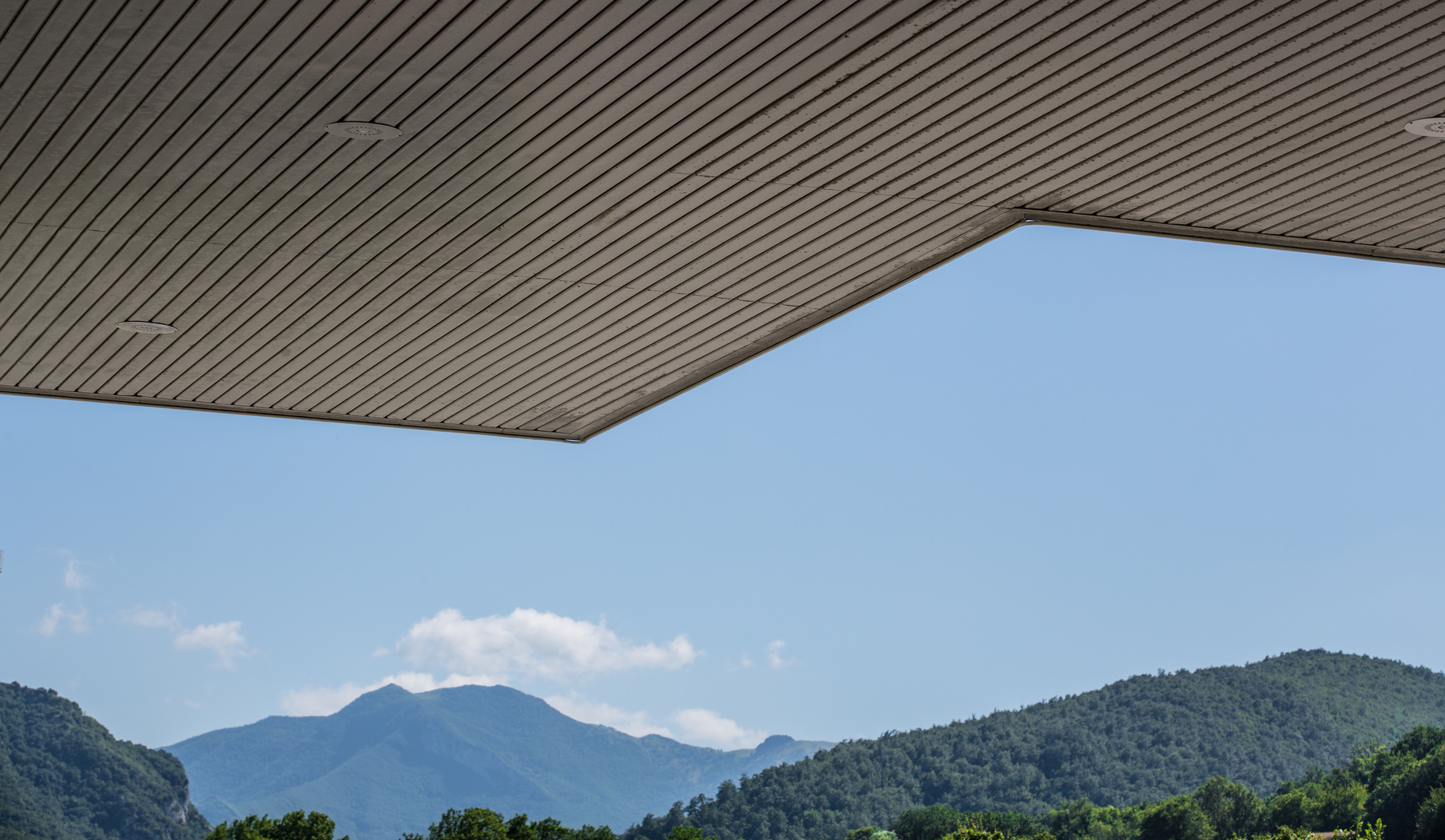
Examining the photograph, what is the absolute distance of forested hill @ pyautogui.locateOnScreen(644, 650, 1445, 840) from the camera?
236 ft

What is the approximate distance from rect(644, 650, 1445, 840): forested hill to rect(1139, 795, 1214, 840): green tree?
1266 cm

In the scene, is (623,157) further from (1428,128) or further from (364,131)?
(1428,128)

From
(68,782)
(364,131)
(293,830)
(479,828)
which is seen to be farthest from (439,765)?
(364,131)

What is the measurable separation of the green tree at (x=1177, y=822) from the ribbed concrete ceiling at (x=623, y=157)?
183 ft

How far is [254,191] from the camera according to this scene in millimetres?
6035

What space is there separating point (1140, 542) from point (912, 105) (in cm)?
13810

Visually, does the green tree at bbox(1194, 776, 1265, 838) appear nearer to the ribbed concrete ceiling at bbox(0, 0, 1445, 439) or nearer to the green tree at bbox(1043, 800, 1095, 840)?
the green tree at bbox(1043, 800, 1095, 840)

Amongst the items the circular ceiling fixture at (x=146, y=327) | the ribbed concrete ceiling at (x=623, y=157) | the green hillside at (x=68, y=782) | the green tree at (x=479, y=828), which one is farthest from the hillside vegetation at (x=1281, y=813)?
the circular ceiling fixture at (x=146, y=327)

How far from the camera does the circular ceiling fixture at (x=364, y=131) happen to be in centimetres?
532

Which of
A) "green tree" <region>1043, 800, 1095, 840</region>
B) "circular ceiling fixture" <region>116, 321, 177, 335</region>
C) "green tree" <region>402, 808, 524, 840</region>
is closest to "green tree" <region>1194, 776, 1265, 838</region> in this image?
"green tree" <region>1043, 800, 1095, 840</region>

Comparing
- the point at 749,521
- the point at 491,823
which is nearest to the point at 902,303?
the point at 749,521

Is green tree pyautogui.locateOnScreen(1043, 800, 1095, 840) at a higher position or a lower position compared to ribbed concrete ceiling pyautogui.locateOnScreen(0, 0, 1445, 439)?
lower

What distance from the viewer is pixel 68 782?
70.1 metres

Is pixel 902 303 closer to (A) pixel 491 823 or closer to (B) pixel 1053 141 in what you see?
(A) pixel 491 823
